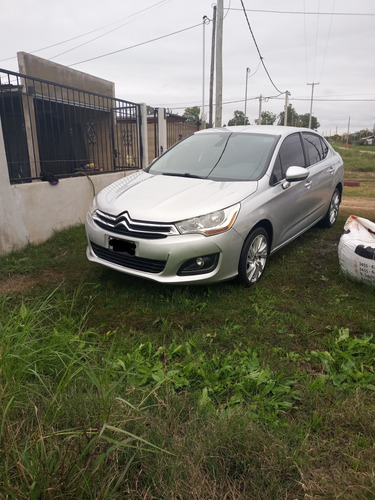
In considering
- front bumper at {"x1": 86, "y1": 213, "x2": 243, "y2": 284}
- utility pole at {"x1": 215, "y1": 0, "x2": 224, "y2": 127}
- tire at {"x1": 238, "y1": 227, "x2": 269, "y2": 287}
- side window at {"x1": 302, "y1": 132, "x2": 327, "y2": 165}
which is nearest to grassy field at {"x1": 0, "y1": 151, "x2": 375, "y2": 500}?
tire at {"x1": 238, "y1": 227, "x2": 269, "y2": 287}

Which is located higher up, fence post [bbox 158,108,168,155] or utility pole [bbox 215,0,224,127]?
utility pole [bbox 215,0,224,127]

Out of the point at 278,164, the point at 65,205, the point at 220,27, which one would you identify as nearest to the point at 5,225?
the point at 65,205

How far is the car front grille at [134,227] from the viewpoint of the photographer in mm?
3234

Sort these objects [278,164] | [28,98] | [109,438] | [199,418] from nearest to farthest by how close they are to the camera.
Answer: [109,438], [199,418], [278,164], [28,98]

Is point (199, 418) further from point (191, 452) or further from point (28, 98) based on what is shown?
point (28, 98)

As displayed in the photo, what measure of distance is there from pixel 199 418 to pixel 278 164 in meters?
3.11

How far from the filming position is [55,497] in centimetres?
142

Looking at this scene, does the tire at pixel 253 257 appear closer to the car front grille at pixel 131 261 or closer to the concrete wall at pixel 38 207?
the car front grille at pixel 131 261

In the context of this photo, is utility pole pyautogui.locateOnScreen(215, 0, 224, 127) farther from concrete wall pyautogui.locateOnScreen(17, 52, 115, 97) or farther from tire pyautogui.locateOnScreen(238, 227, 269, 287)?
tire pyautogui.locateOnScreen(238, 227, 269, 287)

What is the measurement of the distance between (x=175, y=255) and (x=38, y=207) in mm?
3013

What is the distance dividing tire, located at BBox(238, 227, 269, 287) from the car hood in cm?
43

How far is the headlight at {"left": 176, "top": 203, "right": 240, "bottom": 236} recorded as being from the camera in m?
3.25

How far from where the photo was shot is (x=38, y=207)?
17.5 ft

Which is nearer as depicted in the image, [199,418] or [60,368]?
[199,418]
